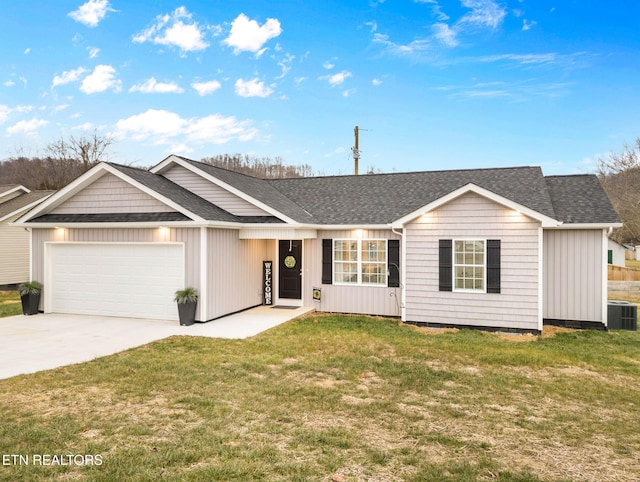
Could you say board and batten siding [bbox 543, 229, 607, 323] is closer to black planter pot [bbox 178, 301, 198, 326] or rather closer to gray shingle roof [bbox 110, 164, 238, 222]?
gray shingle roof [bbox 110, 164, 238, 222]

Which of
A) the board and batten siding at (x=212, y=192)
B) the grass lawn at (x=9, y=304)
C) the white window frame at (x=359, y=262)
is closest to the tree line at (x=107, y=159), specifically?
the grass lawn at (x=9, y=304)

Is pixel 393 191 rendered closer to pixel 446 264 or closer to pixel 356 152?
pixel 446 264

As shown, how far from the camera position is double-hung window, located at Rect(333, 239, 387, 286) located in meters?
12.5

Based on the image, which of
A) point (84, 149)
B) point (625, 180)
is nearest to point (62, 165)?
point (84, 149)

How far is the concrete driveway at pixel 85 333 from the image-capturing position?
7777mm

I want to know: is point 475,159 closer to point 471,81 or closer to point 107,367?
point 471,81

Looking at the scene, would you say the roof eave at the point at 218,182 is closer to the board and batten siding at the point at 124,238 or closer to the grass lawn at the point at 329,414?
the board and batten siding at the point at 124,238

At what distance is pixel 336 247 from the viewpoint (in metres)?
12.9

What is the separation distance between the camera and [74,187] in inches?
485

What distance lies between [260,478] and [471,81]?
23.4m

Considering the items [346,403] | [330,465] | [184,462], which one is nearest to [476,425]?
[346,403]

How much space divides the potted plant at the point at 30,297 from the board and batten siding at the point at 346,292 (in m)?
A: 7.63

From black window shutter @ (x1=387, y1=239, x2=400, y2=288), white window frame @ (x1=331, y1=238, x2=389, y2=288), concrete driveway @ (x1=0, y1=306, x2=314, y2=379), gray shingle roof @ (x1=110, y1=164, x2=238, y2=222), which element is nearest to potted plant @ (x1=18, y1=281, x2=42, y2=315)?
concrete driveway @ (x1=0, y1=306, x2=314, y2=379)

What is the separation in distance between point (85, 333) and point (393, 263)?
7.91 meters
